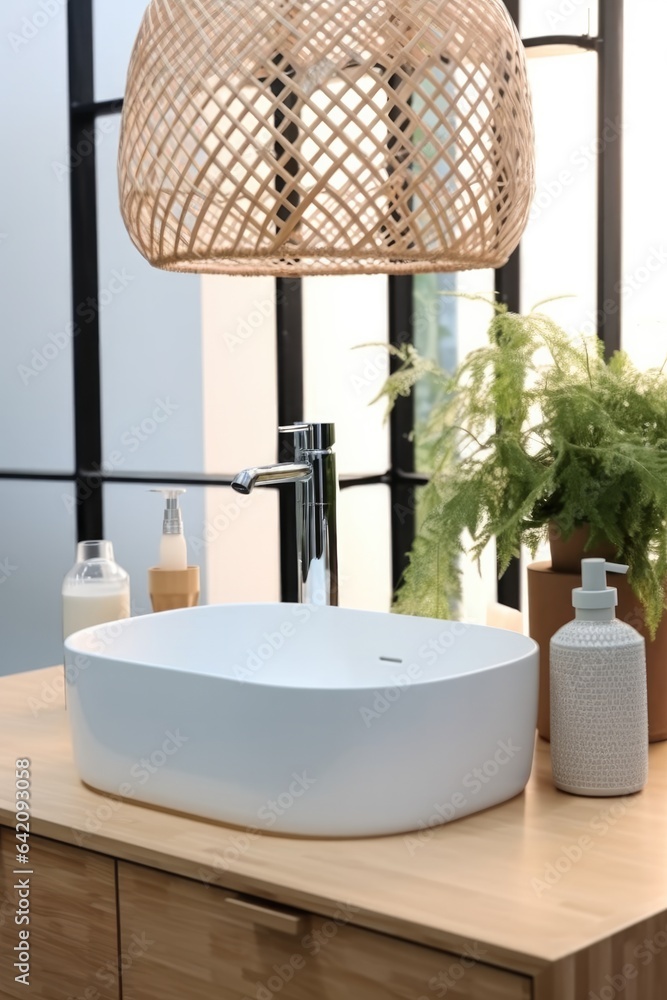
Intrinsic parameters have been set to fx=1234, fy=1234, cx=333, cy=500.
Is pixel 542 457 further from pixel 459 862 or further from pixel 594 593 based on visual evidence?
pixel 459 862

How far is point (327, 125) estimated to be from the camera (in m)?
0.97

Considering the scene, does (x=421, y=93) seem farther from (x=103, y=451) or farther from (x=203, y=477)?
(x=103, y=451)

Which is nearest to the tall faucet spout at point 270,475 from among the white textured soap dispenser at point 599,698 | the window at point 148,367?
the white textured soap dispenser at point 599,698

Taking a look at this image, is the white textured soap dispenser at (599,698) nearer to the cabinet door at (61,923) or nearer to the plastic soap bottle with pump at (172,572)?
the cabinet door at (61,923)

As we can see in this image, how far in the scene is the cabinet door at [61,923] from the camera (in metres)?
1.02

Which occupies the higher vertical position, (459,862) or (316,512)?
(316,512)

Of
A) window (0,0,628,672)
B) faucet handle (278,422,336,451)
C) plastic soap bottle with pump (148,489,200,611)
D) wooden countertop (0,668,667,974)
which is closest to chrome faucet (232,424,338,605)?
faucet handle (278,422,336,451)

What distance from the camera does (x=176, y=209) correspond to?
1.19 metres

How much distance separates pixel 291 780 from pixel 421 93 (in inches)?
22.2

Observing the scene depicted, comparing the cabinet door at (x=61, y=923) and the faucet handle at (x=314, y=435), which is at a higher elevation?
the faucet handle at (x=314, y=435)

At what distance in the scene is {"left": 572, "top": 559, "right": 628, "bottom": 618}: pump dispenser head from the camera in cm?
110

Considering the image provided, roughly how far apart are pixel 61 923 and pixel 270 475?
48 centimetres

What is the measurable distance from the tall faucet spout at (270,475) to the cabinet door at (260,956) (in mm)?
401

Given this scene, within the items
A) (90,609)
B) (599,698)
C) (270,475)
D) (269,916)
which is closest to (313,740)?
(269,916)
